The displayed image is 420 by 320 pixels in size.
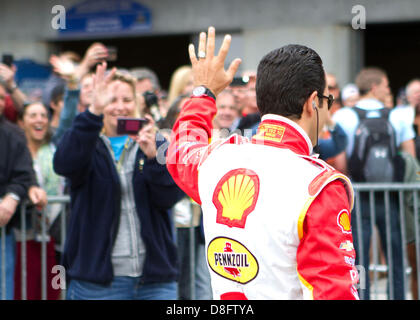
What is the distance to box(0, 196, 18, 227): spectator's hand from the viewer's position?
189 inches

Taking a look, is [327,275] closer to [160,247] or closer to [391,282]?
[160,247]

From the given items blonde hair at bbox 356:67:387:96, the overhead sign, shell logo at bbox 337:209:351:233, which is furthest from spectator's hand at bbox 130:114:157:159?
the overhead sign

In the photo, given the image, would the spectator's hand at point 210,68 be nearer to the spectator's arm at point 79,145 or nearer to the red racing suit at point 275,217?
the red racing suit at point 275,217

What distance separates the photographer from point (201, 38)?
2.52 meters

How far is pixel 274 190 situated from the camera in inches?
85.0

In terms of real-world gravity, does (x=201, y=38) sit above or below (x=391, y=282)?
above

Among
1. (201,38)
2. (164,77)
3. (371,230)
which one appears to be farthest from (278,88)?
(164,77)

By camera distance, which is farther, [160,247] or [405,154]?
[405,154]

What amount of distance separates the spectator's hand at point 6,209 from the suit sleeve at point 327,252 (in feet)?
10.5

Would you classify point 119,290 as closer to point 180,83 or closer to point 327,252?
point 327,252

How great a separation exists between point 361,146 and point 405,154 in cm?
48

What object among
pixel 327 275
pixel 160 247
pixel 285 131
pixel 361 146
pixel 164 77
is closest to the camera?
pixel 327 275

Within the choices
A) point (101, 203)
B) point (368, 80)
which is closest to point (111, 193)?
point (101, 203)

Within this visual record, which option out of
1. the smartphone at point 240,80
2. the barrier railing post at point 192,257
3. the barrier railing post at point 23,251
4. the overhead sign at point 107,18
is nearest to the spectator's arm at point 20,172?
the barrier railing post at point 23,251
